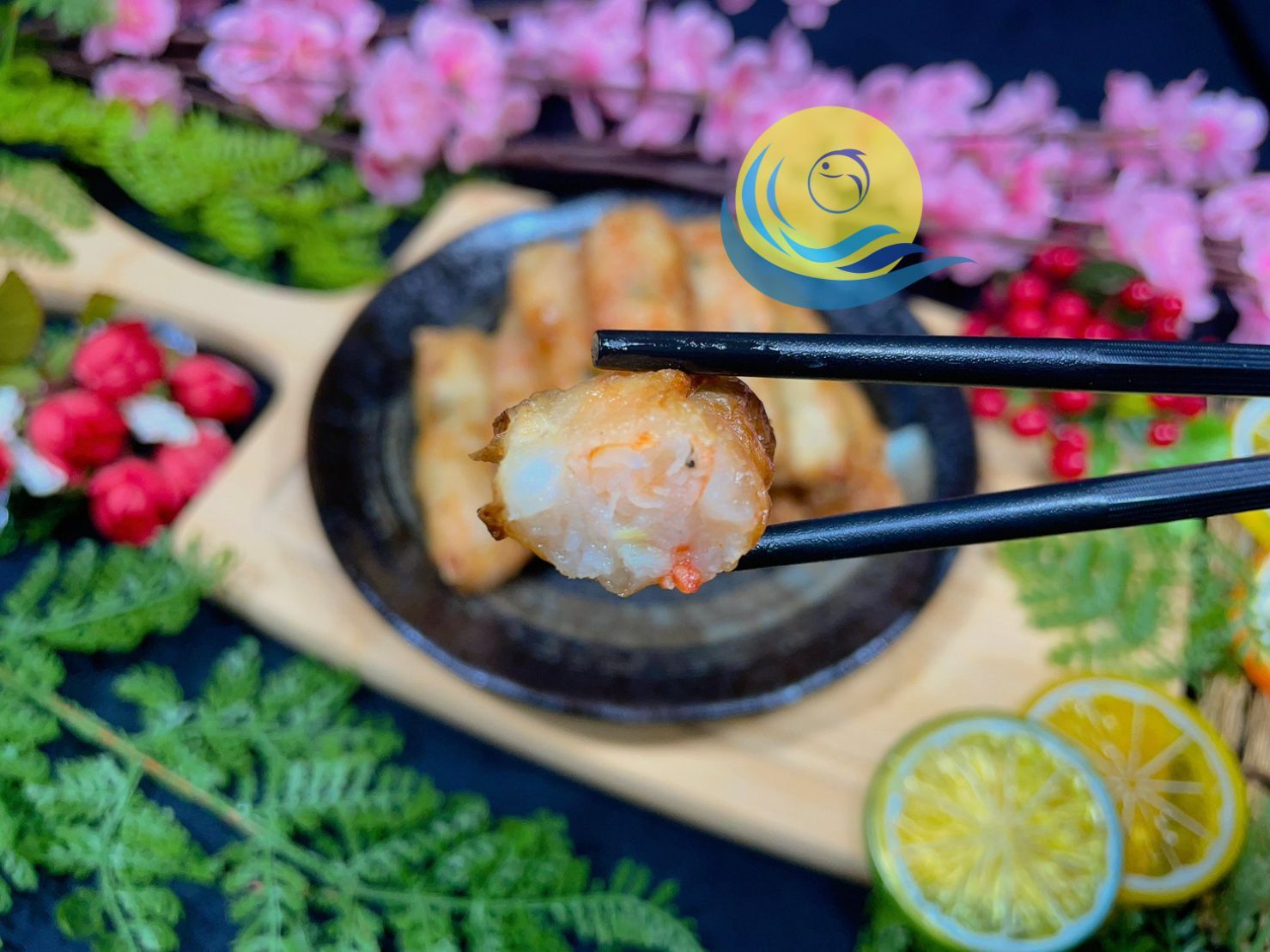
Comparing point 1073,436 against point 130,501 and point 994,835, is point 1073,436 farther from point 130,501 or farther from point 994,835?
point 130,501

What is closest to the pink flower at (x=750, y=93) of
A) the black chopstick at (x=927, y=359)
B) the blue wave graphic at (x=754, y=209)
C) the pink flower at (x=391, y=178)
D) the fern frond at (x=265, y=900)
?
the pink flower at (x=391, y=178)

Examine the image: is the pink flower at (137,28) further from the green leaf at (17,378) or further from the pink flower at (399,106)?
the green leaf at (17,378)

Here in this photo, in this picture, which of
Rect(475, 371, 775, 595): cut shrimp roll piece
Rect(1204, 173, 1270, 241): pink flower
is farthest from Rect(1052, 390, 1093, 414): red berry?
Rect(475, 371, 775, 595): cut shrimp roll piece

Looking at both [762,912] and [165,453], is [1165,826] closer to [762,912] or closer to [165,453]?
[762,912]

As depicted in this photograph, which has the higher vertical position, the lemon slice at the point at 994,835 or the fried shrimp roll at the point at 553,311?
the fried shrimp roll at the point at 553,311

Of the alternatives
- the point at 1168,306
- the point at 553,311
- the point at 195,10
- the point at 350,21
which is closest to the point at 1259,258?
the point at 1168,306
